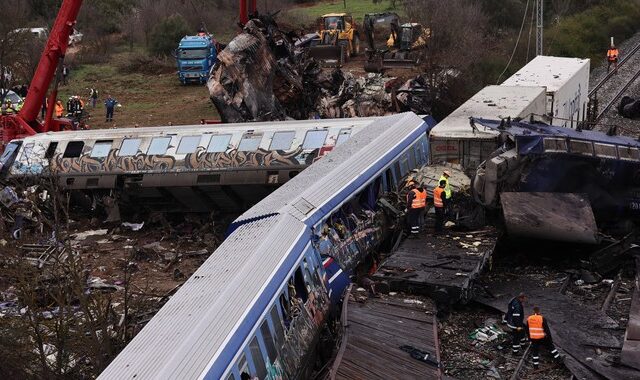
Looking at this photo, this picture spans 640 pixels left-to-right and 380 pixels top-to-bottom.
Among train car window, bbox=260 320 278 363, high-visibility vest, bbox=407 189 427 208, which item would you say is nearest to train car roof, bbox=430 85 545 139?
high-visibility vest, bbox=407 189 427 208

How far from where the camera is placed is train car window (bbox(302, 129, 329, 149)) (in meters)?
19.6

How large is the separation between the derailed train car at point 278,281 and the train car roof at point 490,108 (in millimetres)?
1774

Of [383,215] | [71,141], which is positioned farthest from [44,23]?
[383,215]

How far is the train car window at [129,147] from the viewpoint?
67.7 ft

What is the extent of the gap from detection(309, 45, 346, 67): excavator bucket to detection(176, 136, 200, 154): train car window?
18.8 metres

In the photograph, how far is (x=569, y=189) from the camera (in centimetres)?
1617

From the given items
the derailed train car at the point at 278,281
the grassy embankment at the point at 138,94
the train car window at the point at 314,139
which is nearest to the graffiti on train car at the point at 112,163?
the train car window at the point at 314,139

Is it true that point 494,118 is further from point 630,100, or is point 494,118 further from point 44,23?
point 44,23

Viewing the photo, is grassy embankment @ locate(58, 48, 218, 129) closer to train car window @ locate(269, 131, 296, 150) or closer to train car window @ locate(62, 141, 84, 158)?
train car window @ locate(62, 141, 84, 158)

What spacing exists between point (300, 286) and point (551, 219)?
18.1 ft

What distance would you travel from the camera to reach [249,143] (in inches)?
784

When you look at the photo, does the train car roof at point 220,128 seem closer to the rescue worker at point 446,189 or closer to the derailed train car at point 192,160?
the derailed train car at point 192,160

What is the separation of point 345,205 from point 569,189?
446cm

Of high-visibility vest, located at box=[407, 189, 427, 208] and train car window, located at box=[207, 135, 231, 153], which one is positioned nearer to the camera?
high-visibility vest, located at box=[407, 189, 427, 208]
